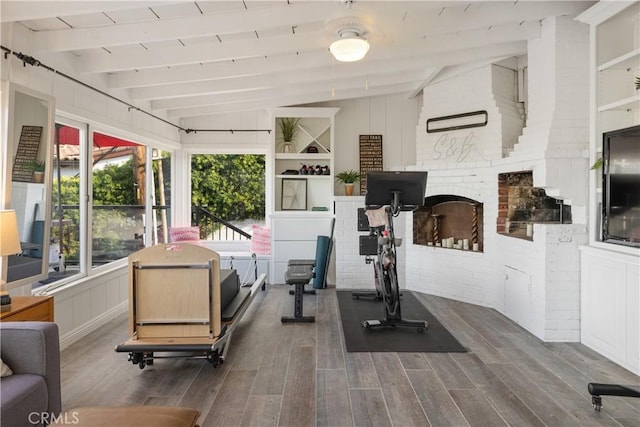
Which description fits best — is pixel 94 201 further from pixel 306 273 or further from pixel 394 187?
pixel 394 187

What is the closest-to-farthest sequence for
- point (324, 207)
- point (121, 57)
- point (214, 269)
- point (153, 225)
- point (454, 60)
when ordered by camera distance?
point (214, 269) < point (121, 57) < point (454, 60) < point (153, 225) < point (324, 207)

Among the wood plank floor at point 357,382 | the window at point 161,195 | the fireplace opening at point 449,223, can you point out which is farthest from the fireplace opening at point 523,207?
the window at point 161,195

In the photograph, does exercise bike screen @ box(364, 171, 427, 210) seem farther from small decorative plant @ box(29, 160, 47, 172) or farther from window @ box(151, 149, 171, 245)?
window @ box(151, 149, 171, 245)

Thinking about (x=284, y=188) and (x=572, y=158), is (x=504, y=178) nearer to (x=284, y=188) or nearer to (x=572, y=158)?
(x=572, y=158)

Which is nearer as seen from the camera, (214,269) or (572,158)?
(214,269)

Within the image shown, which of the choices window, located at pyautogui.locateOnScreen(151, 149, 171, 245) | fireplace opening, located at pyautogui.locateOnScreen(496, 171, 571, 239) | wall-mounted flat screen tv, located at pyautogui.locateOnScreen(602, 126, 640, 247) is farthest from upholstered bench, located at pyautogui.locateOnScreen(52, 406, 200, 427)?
window, located at pyautogui.locateOnScreen(151, 149, 171, 245)

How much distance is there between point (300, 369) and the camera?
311 cm

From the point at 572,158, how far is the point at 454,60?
1.77 meters

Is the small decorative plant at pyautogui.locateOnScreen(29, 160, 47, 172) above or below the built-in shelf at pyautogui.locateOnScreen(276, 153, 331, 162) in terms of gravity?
below

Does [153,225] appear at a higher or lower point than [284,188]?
lower

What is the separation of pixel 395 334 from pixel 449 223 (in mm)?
2362

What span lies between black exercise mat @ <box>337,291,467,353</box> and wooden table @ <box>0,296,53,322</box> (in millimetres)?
2386

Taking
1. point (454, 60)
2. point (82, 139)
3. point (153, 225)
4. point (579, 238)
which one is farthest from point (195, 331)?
point (454, 60)
